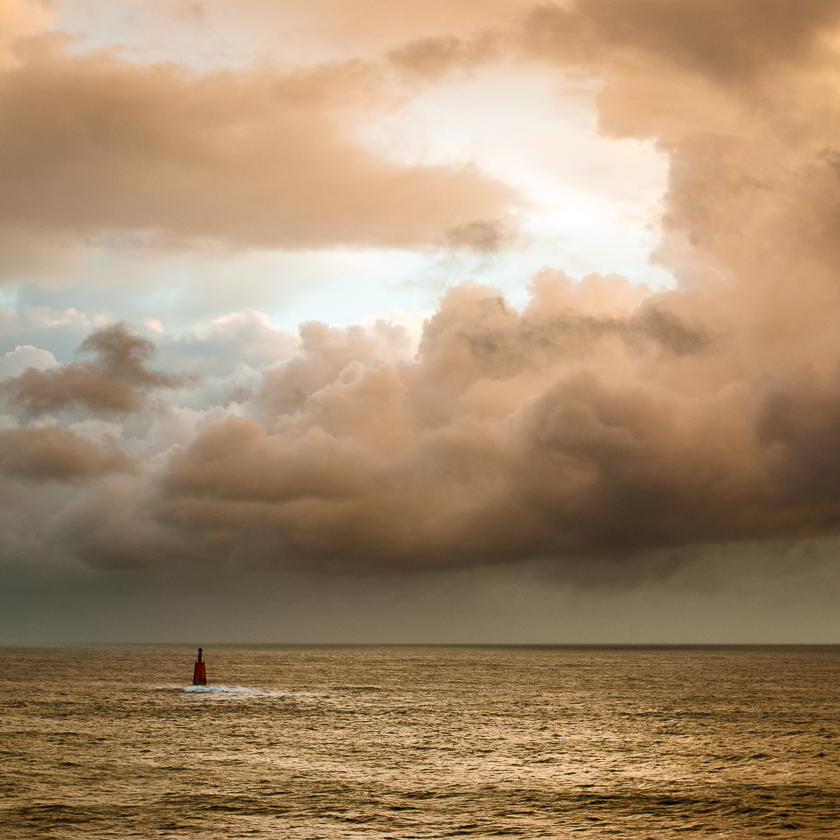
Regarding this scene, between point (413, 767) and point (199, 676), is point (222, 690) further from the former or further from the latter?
point (413, 767)

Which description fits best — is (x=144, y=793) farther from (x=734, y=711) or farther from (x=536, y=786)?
(x=734, y=711)

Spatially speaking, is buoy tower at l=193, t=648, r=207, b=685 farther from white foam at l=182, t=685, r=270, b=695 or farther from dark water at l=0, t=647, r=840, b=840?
dark water at l=0, t=647, r=840, b=840

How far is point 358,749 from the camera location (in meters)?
56.5

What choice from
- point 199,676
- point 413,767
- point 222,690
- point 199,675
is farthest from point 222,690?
point 413,767

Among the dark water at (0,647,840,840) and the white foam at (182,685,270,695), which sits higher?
the dark water at (0,647,840,840)

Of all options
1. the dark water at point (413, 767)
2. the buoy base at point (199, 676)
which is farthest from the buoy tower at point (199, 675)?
the dark water at point (413, 767)

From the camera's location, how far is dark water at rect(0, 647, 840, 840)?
36469 millimetres

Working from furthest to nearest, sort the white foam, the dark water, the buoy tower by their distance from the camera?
the buoy tower → the white foam → the dark water

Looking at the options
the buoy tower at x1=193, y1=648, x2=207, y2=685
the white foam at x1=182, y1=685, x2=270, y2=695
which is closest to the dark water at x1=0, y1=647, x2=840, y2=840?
the white foam at x1=182, y1=685, x2=270, y2=695

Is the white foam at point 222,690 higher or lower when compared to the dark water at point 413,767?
→ lower

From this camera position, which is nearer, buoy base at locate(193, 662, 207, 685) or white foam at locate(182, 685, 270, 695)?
white foam at locate(182, 685, 270, 695)

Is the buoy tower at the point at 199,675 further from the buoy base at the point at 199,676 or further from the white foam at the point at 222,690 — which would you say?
the white foam at the point at 222,690

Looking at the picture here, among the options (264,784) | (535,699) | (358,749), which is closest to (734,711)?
(535,699)

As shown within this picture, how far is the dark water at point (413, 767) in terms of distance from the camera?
3647 centimetres
